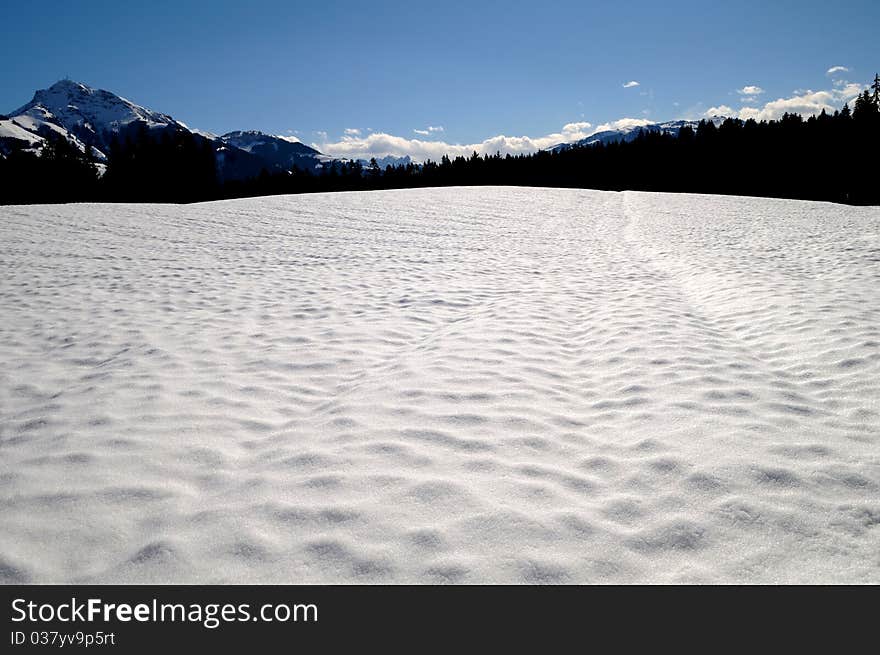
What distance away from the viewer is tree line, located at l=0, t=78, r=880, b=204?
65812 mm

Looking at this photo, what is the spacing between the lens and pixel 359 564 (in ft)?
8.92

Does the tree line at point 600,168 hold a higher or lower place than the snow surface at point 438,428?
higher

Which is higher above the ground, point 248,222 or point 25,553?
point 248,222

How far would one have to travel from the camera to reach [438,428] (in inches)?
170

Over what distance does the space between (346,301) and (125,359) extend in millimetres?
4038

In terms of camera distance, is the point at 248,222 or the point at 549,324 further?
the point at 248,222

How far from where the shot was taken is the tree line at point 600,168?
65.8m

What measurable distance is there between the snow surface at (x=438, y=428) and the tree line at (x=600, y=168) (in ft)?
257

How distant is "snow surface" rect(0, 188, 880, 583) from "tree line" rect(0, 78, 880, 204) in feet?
257

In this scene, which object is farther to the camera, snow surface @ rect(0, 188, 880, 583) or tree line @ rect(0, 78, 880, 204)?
tree line @ rect(0, 78, 880, 204)

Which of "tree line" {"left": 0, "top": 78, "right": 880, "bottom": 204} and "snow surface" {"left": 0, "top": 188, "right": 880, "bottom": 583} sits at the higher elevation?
"tree line" {"left": 0, "top": 78, "right": 880, "bottom": 204}

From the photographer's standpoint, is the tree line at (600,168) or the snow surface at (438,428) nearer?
the snow surface at (438,428)
